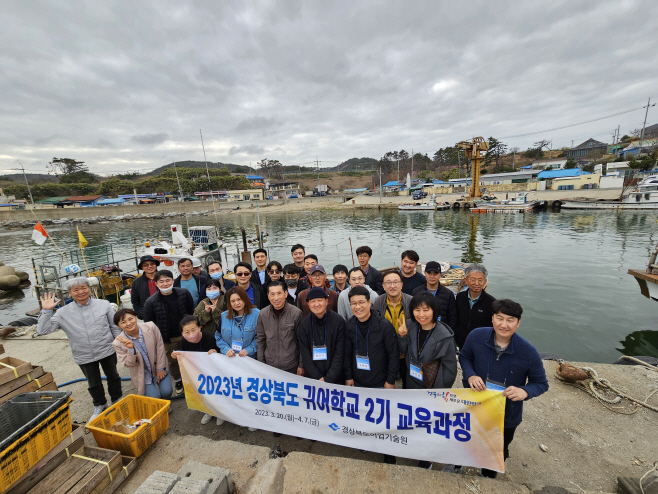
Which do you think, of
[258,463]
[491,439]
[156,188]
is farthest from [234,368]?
[156,188]

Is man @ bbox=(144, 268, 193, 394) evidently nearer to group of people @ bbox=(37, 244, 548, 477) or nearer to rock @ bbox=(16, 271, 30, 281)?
group of people @ bbox=(37, 244, 548, 477)

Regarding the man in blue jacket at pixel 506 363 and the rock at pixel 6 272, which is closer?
the man in blue jacket at pixel 506 363

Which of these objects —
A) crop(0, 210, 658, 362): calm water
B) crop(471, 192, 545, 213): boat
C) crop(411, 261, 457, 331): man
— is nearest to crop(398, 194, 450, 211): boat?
crop(471, 192, 545, 213): boat

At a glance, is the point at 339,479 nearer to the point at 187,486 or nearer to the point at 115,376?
the point at 187,486

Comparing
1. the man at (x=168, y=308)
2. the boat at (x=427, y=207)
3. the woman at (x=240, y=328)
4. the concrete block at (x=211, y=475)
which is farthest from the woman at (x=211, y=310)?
the boat at (x=427, y=207)

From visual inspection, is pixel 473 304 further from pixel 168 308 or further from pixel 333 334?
pixel 168 308

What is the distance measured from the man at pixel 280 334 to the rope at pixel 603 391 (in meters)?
4.59

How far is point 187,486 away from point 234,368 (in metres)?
1.32

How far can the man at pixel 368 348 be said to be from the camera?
3037 millimetres

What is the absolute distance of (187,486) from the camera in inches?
93.0

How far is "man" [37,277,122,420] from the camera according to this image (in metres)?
3.56

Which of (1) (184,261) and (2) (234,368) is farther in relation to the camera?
(1) (184,261)

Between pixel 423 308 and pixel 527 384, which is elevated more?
Result: pixel 423 308

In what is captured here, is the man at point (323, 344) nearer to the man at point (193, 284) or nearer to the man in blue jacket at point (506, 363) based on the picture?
the man in blue jacket at point (506, 363)
